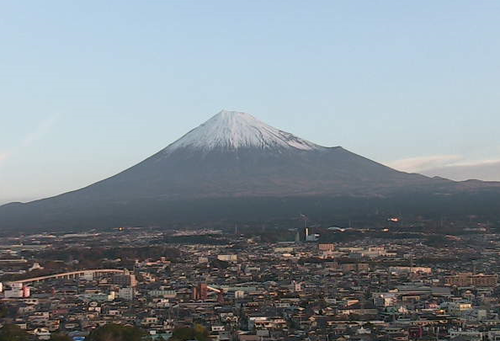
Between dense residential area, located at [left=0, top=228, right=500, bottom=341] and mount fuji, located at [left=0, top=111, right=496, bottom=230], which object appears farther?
mount fuji, located at [left=0, top=111, right=496, bottom=230]

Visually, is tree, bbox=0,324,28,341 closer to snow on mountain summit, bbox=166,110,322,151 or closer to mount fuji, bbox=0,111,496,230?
mount fuji, bbox=0,111,496,230

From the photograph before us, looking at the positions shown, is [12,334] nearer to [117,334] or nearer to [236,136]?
[117,334]

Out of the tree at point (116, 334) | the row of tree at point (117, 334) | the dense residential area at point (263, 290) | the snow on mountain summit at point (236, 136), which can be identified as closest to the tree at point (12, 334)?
the row of tree at point (117, 334)

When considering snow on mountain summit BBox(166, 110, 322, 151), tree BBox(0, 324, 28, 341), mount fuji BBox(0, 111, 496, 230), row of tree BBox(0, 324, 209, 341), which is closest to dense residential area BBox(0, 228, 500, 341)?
row of tree BBox(0, 324, 209, 341)

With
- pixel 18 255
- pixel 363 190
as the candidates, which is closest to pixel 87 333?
pixel 18 255

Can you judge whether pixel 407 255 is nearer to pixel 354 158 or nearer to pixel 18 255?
pixel 18 255

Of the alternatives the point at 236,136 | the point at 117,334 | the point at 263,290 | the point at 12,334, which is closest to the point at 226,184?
the point at 236,136

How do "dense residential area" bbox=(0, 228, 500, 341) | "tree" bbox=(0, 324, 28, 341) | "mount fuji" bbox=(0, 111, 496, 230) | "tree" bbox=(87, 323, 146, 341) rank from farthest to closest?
"mount fuji" bbox=(0, 111, 496, 230)
"dense residential area" bbox=(0, 228, 500, 341)
"tree" bbox=(0, 324, 28, 341)
"tree" bbox=(87, 323, 146, 341)

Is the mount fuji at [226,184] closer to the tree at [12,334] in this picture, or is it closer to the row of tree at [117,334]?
the tree at [12,334]
